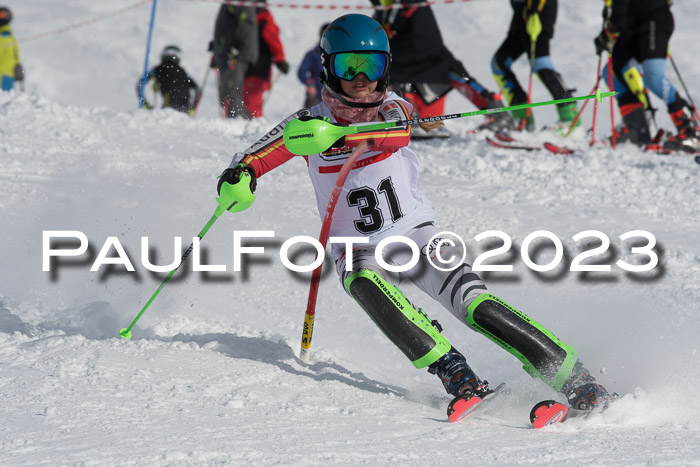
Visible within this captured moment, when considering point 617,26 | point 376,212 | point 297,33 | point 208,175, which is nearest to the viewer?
point 376,212

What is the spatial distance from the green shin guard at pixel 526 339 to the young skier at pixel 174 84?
26.1 feet

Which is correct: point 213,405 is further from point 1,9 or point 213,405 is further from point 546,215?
point 1,9

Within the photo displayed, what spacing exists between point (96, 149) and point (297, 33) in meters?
11.1

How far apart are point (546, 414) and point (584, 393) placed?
0.25 metres

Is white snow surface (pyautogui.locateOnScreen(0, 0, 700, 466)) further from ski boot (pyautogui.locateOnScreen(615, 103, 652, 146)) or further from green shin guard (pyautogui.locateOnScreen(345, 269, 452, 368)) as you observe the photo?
ski boot (pyautogui.locateOnScreen(615, 103, 652, 146))

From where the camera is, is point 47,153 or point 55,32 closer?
point 47,153

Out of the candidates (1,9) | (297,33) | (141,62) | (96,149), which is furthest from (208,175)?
(297,33)

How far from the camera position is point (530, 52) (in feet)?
27.1

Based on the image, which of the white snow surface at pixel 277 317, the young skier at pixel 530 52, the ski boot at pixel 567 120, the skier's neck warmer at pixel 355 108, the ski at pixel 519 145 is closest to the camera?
the white snow surface at pixel 277 317

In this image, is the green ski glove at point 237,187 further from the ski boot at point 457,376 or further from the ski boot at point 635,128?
the ski boot at point 635,128

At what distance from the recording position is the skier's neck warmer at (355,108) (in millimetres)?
3574

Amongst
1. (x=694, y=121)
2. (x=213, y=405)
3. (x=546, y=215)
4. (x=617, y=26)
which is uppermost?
(x=617, y=26)

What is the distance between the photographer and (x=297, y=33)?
17453mm

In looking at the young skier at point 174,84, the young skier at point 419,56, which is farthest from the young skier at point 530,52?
the young skier at point 174,84
